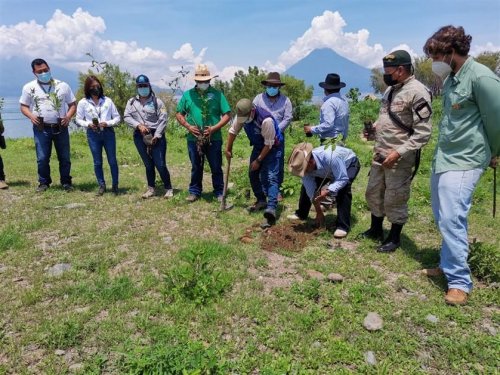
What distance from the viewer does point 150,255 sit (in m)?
5.10

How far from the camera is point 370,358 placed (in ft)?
10.6

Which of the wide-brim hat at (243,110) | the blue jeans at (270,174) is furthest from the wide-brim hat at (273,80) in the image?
the blue jeans at (270,174)

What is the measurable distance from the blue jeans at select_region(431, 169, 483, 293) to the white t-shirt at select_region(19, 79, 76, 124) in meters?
7.15

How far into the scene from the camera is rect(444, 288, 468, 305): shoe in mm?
3904

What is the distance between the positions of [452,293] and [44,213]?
653 centimetres

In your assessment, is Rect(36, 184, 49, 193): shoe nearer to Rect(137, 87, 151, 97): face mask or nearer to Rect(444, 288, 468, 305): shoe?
Rect(137, 87, 151, 97): face mask

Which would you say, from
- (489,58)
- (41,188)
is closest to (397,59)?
(41,188)

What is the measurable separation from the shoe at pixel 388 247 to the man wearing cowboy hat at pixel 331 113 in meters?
2.15

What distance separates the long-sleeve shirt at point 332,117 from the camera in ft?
21.2

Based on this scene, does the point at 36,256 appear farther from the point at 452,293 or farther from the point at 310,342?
the point at 452,293

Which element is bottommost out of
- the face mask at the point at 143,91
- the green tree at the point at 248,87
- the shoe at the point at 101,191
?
the shoe at the point at 101,191

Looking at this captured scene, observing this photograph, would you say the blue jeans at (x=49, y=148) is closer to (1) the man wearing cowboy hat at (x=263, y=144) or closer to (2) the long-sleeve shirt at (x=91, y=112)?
(2) the long-sleeve shirt at (x=91, y=112)

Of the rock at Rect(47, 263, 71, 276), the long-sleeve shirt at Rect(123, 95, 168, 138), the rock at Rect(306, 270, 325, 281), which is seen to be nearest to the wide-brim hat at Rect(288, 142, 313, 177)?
the rock at Rect(306, 270, 325, 281)

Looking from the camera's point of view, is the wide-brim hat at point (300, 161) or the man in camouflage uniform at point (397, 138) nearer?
the man in camouflage uniform at point (397, 138)
